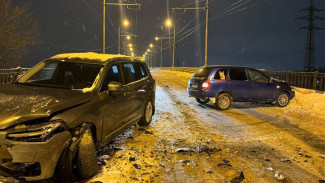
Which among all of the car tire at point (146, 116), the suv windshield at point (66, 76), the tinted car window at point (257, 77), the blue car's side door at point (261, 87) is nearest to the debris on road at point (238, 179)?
the suv windshield at point (66, 76)

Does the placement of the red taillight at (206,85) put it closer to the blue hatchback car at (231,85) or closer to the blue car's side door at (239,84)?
the blue hatchback car at (231,85)

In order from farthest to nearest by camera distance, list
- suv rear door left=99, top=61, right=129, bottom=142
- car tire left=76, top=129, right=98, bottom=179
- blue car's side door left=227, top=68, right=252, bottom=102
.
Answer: blue car's side door left=227, top=68, right=252, bottom=102 → suv rear door left=99, top=61, right=129, bottom=142 → car tire left=76, top=129, right=98, bottom=179

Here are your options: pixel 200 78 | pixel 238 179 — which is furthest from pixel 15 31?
pixel 238 179

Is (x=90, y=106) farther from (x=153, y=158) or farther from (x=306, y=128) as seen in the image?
(x=306, y=128)

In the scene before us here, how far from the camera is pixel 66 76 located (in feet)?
17.0

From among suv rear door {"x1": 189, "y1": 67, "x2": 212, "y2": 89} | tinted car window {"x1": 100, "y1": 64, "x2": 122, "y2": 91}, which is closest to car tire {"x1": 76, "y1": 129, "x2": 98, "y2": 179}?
tinted car window {"x1": 100, "y1": 64, "x2": 122, "y2": 91}

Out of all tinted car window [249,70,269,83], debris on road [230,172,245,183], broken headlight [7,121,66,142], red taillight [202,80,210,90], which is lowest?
debris on road [230,172,245,183]

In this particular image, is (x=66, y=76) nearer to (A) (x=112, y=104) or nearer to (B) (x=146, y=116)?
(A) (x=112, y=104)

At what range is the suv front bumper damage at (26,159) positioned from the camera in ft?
10.5

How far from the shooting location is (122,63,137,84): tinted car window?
19.5ft

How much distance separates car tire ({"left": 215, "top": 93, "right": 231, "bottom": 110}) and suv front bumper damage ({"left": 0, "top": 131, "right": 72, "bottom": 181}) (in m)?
7.91

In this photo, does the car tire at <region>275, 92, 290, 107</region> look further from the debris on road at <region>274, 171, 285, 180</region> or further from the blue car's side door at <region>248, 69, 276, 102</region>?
the debris on road at <region>274, 171, 285, 180</region>

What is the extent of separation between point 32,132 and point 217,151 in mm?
3486

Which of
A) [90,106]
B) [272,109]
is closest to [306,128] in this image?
[272,109]
